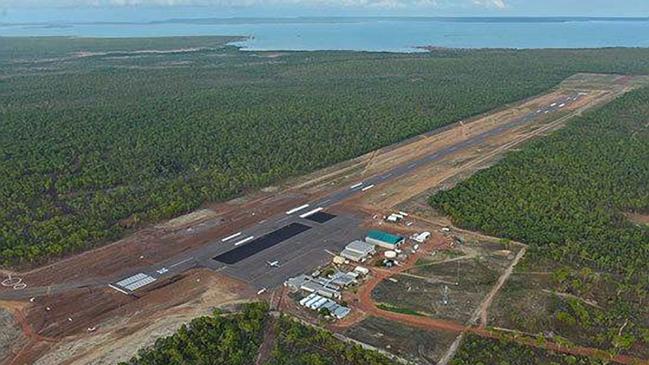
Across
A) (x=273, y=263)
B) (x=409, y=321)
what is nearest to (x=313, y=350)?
(x=409, y=321)

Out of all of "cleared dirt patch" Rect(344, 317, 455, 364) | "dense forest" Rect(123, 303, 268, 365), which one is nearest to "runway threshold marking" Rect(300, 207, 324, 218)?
"dense forest" Rect(123, 303, 268, 365)

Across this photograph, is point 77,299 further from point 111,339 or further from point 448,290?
point 448,290

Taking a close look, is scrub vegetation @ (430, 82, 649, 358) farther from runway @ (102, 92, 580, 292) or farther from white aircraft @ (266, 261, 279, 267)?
white aircraft @ (266, 261, 279, 267)

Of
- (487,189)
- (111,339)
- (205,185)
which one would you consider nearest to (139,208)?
(205,185)

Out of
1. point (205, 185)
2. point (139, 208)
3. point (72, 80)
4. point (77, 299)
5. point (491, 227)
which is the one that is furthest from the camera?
point (72, 80)

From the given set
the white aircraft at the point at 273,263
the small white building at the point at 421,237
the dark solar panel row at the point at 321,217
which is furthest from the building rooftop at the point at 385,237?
the white aircraft at the point at 273,263
